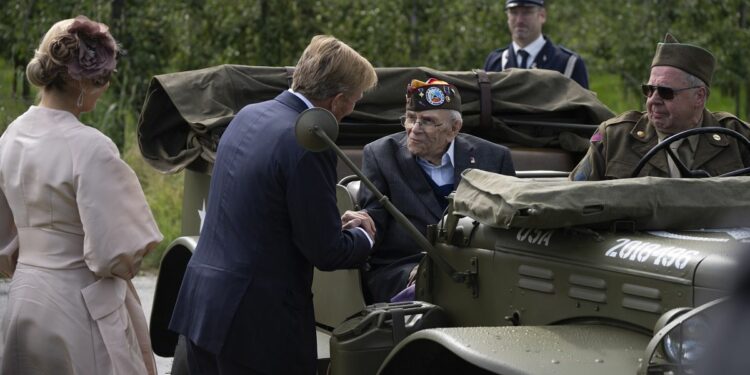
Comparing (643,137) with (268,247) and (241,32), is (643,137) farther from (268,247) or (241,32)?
(241,32)

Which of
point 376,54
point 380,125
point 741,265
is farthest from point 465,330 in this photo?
point 376,54

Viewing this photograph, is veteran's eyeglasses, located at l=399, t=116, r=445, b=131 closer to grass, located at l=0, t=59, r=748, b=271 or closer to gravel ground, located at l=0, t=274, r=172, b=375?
gravel ground, located at l=0, t=274, r=172, b=375

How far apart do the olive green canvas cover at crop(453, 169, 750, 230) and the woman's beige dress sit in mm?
1125

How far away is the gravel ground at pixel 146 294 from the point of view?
668 cm

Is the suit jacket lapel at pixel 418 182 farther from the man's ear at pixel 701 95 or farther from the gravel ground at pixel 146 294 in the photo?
the gravel ground at pixel 146 294

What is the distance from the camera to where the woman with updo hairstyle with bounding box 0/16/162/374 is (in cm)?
380

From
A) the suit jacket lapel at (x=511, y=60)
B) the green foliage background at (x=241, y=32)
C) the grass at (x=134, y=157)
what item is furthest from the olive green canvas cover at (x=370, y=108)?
the green foliage background at (x=241, y=32)

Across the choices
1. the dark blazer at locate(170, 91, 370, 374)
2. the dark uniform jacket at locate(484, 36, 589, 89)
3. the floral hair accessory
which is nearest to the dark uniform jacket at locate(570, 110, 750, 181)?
the dark blazer at locate(170, 91, 370, 374)

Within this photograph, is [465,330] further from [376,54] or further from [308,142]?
[376,54]

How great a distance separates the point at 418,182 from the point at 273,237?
4.49 ft

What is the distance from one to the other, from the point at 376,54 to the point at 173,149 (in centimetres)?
746

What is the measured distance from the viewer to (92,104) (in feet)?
12.9

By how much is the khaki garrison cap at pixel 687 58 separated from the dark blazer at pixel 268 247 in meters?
1.68

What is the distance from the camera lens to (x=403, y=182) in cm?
497
